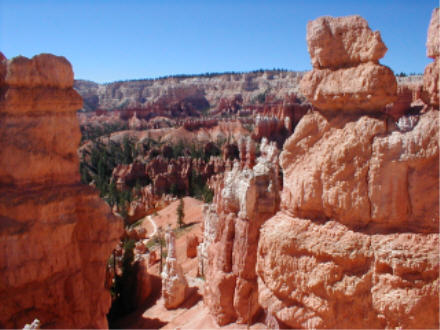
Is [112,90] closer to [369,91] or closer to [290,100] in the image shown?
[290,100]

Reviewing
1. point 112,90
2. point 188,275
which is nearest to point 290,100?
point 188,275

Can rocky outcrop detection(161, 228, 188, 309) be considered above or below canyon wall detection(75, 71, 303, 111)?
below

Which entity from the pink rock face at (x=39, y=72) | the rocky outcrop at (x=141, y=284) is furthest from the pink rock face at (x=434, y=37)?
the rocky outcrop at (x=141, y=284)

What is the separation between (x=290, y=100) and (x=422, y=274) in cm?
5819

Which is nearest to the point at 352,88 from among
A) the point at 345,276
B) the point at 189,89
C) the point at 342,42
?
the point at 342,42

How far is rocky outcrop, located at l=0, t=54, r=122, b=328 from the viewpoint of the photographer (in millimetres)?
7887

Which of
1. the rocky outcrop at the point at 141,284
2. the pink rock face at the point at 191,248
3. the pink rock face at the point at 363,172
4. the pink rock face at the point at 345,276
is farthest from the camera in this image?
the pink rock face at the point at 191,248

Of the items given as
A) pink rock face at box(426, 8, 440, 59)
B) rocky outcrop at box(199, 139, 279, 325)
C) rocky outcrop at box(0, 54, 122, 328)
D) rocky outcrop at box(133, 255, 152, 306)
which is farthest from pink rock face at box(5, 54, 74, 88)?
rocky outcrop at box(133, 255, 152, 306)

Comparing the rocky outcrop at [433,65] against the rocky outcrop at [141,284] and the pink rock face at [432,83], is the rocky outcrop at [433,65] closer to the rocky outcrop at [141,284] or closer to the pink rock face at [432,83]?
the pink rock face at [432,83]

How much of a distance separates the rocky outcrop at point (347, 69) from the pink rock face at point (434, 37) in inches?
19.9

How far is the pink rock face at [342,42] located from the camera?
5.22 meters

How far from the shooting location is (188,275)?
16.2m

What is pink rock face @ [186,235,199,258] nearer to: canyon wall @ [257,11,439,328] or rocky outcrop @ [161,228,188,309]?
rocky outcrop @ [161,228,188,309]

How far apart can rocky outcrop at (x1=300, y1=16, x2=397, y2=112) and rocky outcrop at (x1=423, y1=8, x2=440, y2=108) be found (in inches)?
15.6
